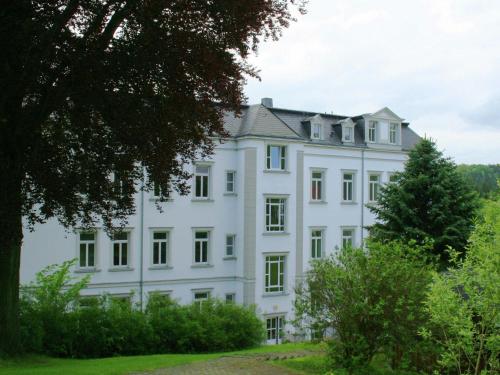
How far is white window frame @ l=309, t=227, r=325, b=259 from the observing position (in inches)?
1512

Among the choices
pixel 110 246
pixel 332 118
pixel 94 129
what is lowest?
pixel 110 246

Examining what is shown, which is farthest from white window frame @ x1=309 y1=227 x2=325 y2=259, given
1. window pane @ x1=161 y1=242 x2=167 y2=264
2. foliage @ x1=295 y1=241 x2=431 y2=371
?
foliage @ x1=295 y1=241 x2=431 y2=371

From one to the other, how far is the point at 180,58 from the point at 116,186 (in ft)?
12.0

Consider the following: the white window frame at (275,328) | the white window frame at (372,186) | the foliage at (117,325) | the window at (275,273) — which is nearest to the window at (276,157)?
the window at (275,273)

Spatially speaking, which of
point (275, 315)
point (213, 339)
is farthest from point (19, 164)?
point (275, 315)

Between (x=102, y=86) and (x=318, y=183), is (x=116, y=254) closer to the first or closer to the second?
(x=318, y=183)

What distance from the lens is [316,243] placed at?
38688 mm

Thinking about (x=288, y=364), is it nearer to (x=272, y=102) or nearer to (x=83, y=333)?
(x=83, y=333)

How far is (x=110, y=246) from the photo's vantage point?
31.5 meters

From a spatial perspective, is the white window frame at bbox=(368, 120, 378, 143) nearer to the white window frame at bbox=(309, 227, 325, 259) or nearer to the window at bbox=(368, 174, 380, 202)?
the window at bbox=(368, 174, 380, 202)

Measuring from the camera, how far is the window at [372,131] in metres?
Result: 41.9

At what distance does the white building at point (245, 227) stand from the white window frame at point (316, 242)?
0.30ft

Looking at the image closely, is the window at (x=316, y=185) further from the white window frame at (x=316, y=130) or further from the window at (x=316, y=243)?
the white window frame at (x=316, y=130)

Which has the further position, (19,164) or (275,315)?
(275,315)
